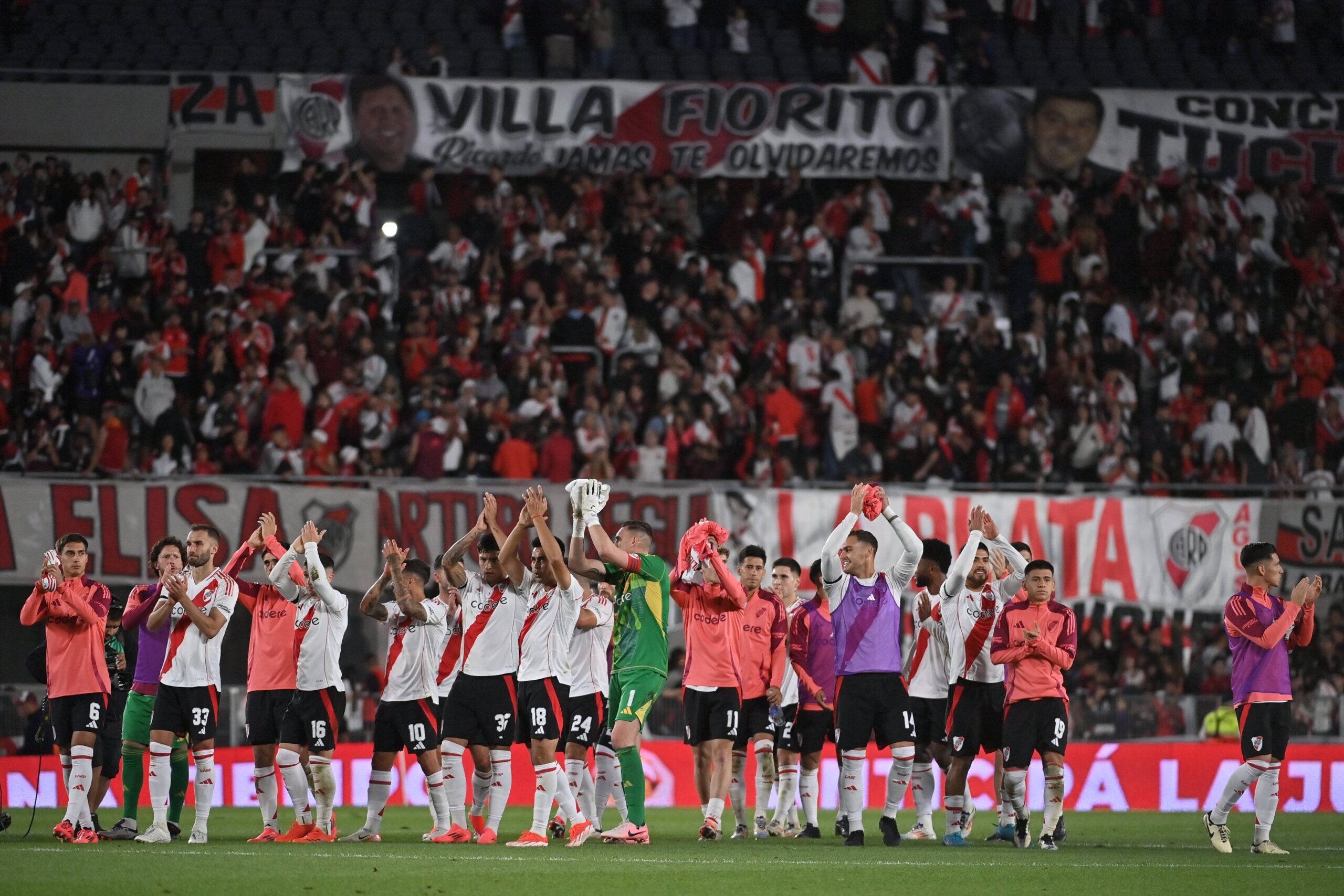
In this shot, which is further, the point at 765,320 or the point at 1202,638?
the point at 765,320

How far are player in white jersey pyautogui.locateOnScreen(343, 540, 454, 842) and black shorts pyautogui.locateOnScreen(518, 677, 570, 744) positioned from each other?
5.23 ft

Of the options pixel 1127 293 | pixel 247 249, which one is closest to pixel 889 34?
pixel 1127 293

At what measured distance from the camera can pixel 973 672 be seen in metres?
15.7

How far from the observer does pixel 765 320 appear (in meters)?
28.5

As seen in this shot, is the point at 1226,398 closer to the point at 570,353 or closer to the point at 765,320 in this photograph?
the point at 765,320

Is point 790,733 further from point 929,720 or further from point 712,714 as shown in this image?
point 712,714

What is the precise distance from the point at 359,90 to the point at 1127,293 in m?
13.0

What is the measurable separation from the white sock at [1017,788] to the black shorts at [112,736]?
751cm

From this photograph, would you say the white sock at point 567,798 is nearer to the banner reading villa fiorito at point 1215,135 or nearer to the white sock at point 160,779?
the white sock at point 160,779

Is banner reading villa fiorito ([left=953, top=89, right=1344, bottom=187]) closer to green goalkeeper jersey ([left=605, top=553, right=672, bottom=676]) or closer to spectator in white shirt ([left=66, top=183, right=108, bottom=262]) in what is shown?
spectator in white shirt ([left=66, top=183, right=108, bottom=262])

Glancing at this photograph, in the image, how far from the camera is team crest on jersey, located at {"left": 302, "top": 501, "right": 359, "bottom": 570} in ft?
74.3

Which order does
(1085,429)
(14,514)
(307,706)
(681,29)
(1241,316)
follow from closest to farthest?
(307,706) → (14,514) → (1085,429) → (1241,316) → (681,29)

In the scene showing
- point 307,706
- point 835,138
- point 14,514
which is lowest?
point 307,706

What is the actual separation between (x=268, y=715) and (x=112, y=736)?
2.08 metres
